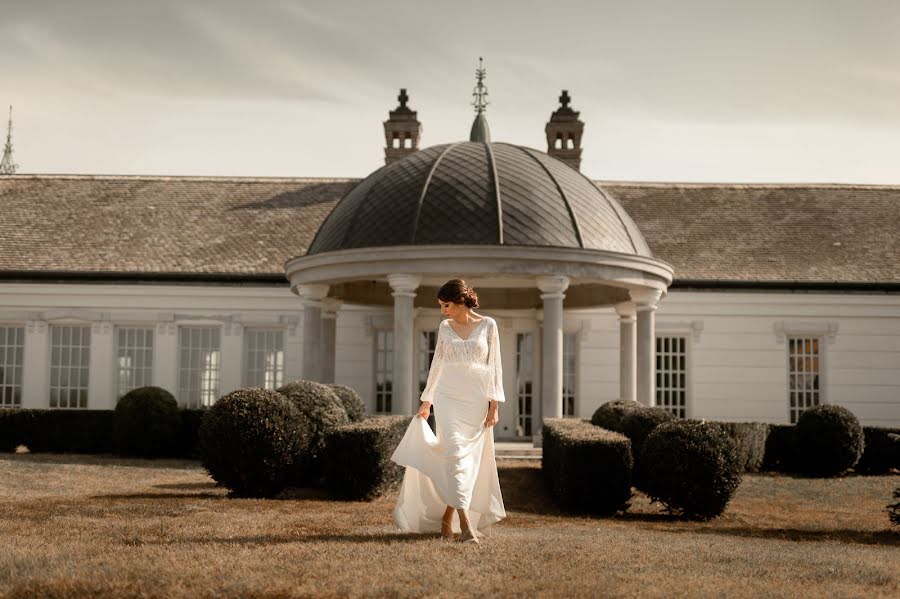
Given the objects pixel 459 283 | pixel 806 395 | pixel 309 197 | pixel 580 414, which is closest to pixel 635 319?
pixel 580 414

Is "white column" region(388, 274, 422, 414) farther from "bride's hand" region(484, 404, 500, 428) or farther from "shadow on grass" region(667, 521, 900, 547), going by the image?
"bride's hand" region(484, 404, 500, 428)

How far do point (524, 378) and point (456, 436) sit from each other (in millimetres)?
19535

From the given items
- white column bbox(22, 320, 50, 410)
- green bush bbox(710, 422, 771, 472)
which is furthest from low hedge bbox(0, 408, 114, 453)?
green bush bbox(710, 422, 771, 472)

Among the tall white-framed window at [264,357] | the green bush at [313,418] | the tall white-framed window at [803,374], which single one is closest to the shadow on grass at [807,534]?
the green bush at [313,418]

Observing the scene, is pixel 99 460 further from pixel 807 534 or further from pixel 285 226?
pixel 807 534

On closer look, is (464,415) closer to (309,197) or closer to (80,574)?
(80,574)

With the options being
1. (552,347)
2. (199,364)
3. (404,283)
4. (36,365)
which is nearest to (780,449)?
(552,347)

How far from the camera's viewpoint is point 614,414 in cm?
2047

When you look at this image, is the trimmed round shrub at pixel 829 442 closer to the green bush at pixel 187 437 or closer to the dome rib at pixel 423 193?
the dome rib at pixel 423 193

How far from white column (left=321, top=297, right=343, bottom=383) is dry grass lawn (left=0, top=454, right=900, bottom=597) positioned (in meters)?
10.1

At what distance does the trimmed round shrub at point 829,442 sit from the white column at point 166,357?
17.8 m

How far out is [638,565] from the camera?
9.13 metres

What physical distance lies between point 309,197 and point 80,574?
90.5 feet

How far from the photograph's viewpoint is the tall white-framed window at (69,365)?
3053 centimetres
